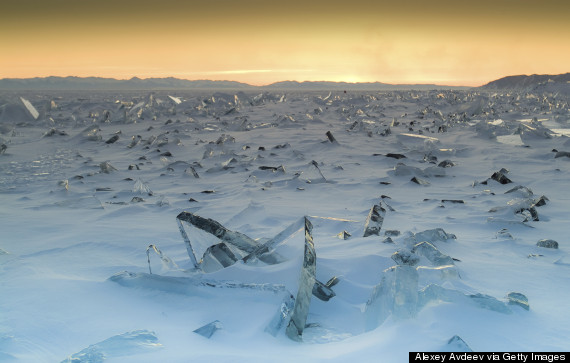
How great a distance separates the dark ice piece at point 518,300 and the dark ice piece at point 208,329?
2.80 ft

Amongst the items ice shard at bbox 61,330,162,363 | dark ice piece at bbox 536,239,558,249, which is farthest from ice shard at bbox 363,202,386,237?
ice shard at bbox 61,330,162,363

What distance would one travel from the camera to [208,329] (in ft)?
3.70

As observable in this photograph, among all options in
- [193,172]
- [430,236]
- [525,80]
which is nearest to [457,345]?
[430,236]

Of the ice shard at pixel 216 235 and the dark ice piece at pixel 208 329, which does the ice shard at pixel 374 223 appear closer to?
the ice shard at pixel 216 235

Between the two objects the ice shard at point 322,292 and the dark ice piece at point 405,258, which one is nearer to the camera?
the ice shard at point 322,292

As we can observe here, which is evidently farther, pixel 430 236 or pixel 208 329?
pixel 430 236

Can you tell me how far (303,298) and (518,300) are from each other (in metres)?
0.63

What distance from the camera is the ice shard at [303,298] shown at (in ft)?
3.68

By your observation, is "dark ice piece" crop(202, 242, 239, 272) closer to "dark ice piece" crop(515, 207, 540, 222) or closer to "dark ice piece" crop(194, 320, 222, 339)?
"dark ice piece" crop(194, 320, 222, 339)

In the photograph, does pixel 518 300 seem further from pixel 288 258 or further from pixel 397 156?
pixel 397 156

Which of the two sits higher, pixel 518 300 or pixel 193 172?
pixel 518 300

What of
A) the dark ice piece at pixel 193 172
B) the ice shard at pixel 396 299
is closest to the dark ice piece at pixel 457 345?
the ice shard at pixel 396 299

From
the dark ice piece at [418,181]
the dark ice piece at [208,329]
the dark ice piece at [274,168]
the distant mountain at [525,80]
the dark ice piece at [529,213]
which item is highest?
the distant mountain at [525,80]

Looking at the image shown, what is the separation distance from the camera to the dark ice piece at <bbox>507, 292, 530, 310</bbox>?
1.19 metres
